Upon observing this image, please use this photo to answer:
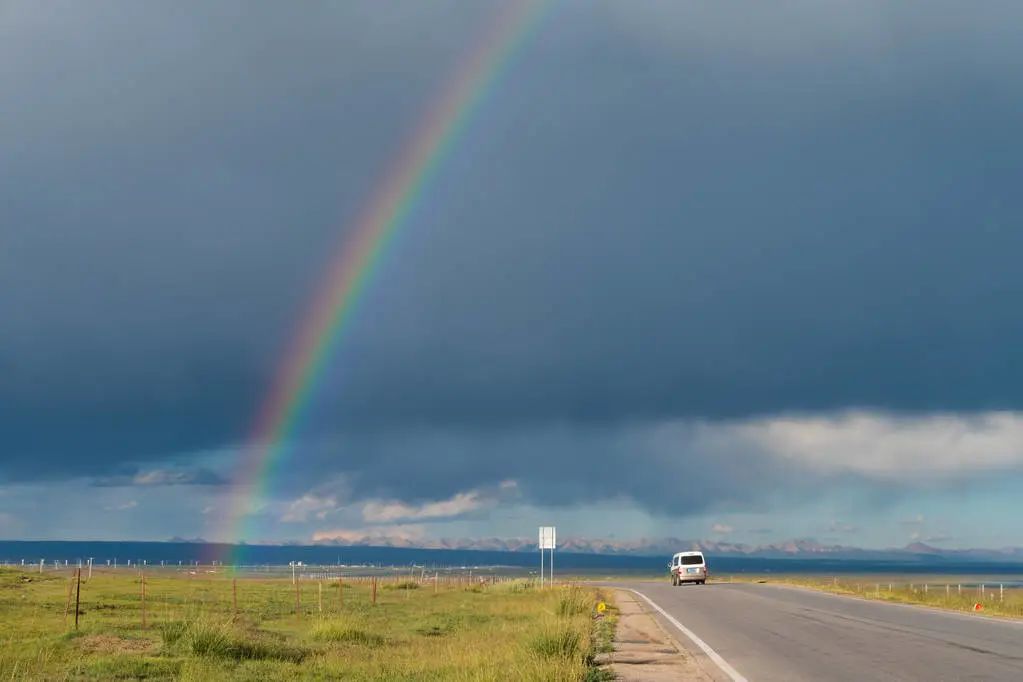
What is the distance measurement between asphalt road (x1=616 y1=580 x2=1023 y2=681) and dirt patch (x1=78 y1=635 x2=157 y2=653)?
1301 cm

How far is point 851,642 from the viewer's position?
22.7 metres

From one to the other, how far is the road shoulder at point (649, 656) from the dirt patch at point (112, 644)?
37.0 feet

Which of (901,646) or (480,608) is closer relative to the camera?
(901,646)

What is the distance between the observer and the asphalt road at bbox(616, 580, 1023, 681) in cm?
1714

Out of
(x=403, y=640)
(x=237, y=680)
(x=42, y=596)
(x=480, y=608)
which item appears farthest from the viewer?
(x=42, y=596)

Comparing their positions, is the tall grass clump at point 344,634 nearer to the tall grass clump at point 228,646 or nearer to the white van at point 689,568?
the tall grass clump at point 228,646

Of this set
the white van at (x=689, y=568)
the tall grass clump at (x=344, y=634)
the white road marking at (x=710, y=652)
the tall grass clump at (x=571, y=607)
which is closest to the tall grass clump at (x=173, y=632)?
the tall grass clump at (x=344, y=634)

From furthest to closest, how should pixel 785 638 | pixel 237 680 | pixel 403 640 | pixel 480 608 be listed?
pixel 480 608
pixel 403 640
pixel 785 638
pixel 237 680

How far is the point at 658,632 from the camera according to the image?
2666cm

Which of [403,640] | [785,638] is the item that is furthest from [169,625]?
[785,638]

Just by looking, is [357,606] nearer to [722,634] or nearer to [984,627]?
[722,634]

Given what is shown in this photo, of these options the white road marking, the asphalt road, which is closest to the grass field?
the white road marking

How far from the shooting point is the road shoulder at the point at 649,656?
56.8 feet

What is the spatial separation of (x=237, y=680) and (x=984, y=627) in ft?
64.6
